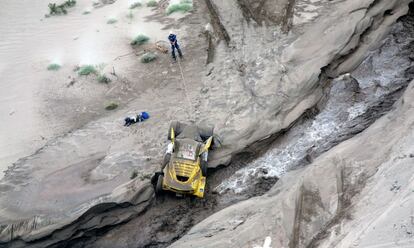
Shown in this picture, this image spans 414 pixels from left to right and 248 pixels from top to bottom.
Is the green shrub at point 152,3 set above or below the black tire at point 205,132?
above

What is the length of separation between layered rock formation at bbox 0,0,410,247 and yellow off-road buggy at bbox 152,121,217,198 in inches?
25.2

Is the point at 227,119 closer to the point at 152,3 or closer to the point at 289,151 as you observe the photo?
the point at 289,151

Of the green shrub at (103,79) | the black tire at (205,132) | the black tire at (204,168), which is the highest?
the black tire at (205,132)

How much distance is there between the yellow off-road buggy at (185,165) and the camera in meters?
12.0

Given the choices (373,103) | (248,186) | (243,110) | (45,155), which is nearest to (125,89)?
(45,155)

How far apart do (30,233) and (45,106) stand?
675 centimetres

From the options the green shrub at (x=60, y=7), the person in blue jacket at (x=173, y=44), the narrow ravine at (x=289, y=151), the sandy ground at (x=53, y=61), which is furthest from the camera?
the green shrub at (x=60, y=7)

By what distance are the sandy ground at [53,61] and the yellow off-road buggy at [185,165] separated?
15.9 ft

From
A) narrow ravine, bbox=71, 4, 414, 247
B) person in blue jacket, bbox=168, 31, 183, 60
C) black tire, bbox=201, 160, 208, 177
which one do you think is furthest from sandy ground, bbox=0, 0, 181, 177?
black tire, bbox=201, 160, 208, 177

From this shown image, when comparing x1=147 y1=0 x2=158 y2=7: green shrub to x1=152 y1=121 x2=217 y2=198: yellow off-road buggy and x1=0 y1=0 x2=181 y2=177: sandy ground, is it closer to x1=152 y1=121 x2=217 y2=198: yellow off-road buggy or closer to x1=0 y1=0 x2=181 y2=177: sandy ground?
x1=0 y1=0 x2=181 y2=177: sandy ground

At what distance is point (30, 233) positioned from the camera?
1152 cm

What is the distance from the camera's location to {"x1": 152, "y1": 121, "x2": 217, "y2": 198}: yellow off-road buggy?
474 inches

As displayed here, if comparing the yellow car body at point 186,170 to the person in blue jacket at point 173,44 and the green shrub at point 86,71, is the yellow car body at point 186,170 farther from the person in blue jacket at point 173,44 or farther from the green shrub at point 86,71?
the green shrub at point 86,71

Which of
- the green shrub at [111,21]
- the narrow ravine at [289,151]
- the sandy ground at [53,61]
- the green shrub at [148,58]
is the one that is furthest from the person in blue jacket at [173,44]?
the narrow ravine at [289,151]
